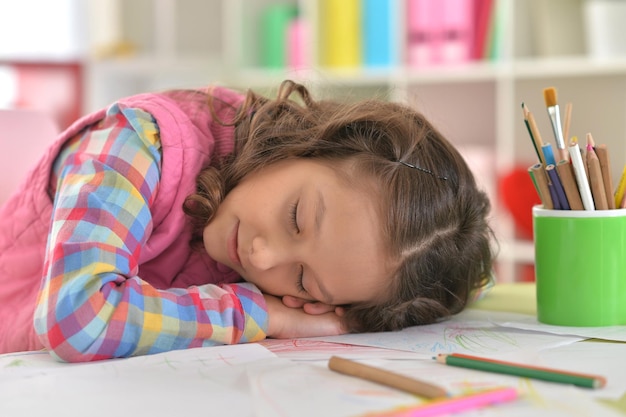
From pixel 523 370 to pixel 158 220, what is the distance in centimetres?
51

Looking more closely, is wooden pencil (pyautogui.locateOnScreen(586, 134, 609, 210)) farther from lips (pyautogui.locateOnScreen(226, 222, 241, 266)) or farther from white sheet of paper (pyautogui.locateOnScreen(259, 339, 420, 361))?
lips (pyautogui.locateOnScreen(226, 222, 241, 266))

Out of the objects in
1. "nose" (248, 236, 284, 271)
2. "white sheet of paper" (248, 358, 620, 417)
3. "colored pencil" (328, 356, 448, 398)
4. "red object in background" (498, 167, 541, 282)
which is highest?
"nose" (248, 236, 284, 271)

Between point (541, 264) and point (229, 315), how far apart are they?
37 centimetres

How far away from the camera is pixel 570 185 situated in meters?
0.96

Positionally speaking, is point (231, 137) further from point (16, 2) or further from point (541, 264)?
point (16, 2)

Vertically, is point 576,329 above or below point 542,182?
below

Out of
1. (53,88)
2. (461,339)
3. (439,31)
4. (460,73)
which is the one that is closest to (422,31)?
(439,31)

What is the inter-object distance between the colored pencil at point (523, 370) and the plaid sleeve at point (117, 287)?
26 centimetres

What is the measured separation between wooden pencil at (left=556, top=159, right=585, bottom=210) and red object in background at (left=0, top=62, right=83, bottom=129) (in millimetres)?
2410

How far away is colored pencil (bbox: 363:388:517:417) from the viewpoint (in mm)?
597

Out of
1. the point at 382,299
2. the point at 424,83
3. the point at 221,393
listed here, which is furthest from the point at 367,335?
the point at 424,83

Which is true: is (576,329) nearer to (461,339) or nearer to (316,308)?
(461,339)

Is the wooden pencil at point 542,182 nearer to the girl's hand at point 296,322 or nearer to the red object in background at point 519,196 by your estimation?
the girl's hand at point 296,322

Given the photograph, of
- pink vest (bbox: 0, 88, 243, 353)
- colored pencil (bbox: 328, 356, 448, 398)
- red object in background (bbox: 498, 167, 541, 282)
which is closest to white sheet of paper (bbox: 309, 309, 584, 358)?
colored pencil (bbox: 328, 356, 448, 398)
